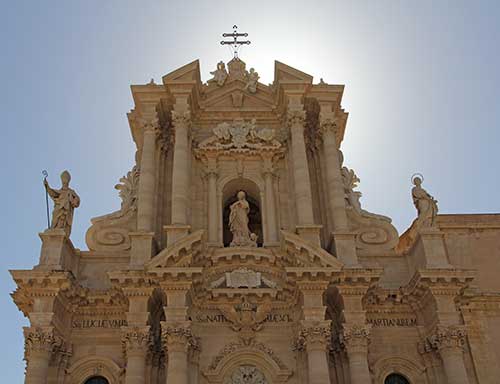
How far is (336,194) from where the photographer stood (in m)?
21.2

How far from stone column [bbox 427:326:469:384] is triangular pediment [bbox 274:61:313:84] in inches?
395

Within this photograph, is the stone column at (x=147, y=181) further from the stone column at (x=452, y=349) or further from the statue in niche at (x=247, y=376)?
the stone column at (x=452, y=349)

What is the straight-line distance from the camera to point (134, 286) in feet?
59.7

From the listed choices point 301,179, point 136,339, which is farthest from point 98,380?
point 301,179

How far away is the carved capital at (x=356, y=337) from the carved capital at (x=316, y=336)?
1.66ft

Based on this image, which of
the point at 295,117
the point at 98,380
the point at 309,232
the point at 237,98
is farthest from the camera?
the point at 237,98

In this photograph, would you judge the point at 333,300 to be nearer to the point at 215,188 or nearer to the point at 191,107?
the point at 215,188

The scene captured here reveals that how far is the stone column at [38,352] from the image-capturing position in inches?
664

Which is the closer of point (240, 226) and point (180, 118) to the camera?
point (240, 226)

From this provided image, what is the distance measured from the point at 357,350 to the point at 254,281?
356 cm

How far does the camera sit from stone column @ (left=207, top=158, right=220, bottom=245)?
2092 centimetres

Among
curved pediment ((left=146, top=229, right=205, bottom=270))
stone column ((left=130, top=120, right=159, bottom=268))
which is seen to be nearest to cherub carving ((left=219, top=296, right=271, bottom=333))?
curved pediment ((left=146, top=229, right=205, bottom=270))

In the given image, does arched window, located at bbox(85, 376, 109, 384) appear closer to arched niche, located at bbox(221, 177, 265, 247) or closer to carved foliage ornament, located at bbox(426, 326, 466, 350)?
arched niche, located at bbox(221, 177, 265, 247)

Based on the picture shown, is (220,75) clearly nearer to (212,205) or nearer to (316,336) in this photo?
(212,205)
